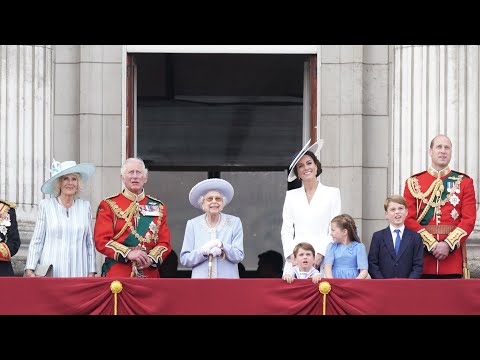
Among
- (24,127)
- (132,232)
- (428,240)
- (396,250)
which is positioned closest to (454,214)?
(428,240)

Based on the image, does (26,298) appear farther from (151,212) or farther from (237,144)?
(237,144)

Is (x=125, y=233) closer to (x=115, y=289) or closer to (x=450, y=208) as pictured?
(x=115, y=289)

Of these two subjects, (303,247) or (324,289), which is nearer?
(324,289)

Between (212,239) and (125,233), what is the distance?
0.76 metres

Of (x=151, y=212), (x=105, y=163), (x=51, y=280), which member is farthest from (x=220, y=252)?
(x=105, y=163)

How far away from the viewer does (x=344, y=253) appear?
11.7 metres

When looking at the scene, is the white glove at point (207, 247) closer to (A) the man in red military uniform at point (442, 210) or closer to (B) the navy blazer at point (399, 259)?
(B) the navy blazer at point (399, 259)

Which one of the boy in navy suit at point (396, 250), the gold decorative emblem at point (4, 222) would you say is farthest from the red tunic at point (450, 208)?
the gold decorative emblem at point (4, 222)

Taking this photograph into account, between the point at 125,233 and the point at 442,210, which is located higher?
the point at 442,210

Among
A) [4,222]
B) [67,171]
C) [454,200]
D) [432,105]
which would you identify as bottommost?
[4,222]

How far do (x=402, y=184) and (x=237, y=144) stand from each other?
341cm

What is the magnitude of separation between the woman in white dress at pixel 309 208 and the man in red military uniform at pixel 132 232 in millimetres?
1116

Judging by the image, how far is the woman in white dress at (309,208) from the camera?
40.4 ft

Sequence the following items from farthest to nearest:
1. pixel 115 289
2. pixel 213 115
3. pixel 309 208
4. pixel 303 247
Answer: pixel 213 115
pixel 309 208
pixel 303 247
pixel 115 289
